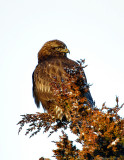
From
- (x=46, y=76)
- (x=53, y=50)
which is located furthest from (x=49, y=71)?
(x=53, y=50)

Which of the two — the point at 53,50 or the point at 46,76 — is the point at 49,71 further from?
the point at 53,50

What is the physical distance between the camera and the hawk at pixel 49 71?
8109mm

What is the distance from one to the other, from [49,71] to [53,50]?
1.72 metres

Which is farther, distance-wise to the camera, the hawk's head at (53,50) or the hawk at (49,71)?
the hawk's head at (53,50)

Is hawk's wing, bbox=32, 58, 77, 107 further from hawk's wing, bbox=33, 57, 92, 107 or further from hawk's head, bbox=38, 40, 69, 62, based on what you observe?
hawk's head, bbox=38, 40, 69, 62

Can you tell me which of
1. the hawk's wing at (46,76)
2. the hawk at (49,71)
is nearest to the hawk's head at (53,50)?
the hawk at (49,71)

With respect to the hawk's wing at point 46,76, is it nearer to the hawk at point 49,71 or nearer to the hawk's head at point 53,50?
the hawk at point 49,71

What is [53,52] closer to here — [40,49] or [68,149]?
[40,49]

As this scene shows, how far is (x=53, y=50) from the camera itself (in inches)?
391

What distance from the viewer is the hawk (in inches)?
319

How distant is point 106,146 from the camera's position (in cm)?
354

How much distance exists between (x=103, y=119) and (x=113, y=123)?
0.15 m

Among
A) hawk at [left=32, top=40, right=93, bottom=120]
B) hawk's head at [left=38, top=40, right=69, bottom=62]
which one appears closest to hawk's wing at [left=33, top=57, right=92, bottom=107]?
hawk at [left=32, top=40, right=93, bottom=120]

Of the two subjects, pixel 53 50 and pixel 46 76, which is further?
pixel 53 50
